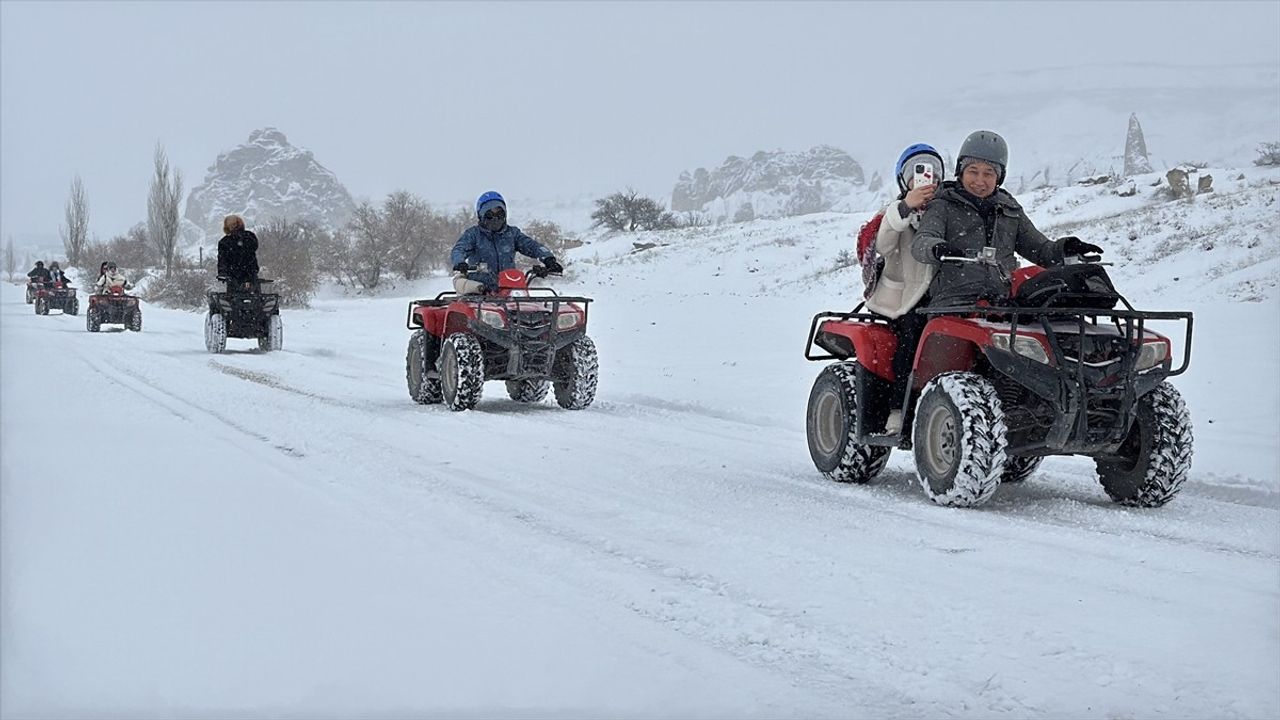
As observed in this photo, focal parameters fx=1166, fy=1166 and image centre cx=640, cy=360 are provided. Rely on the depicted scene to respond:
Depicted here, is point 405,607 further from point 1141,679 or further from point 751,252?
point 751,252

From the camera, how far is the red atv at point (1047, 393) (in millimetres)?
5070

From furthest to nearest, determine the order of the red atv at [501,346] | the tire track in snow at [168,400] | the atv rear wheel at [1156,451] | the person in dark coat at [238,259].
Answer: the person in dark coat at [238,259], the red atv at [501,346], the tire track in snow at [168,400], the atv rear wheel at [1156,451]

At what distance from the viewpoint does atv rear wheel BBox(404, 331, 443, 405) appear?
9.82 meters

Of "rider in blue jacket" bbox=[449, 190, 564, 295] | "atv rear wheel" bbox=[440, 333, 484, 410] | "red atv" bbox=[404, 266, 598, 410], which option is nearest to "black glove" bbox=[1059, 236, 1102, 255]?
"red atv" bbox=[404, 266, 598, 410]

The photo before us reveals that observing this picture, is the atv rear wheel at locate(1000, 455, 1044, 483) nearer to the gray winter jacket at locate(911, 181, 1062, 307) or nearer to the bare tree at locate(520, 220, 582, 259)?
the gray winter jacket at locate(911, 181, 1062, 307)

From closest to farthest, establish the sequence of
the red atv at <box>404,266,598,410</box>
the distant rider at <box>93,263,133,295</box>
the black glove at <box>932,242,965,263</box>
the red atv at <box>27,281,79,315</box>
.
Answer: the black glove at <box>932,242,965,263</box>, the red atv at <box>404,266,598,410</box>, the distant rider at <box>93,263,133,295</box>, the red atv at <box>27,281,79,315</box>

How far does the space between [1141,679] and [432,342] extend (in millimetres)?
7790

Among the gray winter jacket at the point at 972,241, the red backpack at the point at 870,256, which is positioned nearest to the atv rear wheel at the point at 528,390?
the red backpack at the point at 870,256

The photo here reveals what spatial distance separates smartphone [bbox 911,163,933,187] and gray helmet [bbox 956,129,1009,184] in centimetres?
21

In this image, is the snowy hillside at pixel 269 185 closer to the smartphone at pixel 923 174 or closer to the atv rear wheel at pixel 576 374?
the atv rear wheel at pixel 576 374

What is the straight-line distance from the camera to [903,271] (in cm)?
621

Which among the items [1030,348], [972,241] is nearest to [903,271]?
[972,241]

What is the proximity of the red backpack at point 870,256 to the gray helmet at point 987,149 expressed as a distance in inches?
23.1

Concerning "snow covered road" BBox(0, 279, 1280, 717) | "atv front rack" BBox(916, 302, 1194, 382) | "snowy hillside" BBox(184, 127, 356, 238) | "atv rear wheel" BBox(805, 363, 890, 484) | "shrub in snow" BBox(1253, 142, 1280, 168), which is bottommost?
"snow covered road" BBox(0, 279, 1280, 717)
